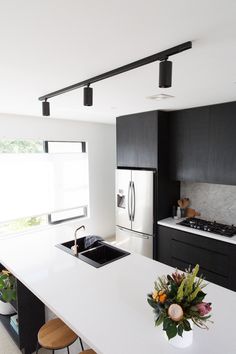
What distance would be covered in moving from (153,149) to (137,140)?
1.10 feet

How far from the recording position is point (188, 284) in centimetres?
129

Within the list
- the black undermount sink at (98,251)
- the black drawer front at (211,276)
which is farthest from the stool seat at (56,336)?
the black drawer front at (211,276)

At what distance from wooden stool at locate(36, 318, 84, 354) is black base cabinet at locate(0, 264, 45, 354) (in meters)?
0.50

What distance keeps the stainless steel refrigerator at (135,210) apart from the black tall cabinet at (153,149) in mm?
106

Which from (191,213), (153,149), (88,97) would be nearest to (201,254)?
(191,213)

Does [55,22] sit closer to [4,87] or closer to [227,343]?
[4,87]

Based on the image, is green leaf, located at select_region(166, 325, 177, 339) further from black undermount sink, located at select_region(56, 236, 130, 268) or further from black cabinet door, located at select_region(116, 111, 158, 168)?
black cabinet door, located at select_region(116, 111, 158, 168)

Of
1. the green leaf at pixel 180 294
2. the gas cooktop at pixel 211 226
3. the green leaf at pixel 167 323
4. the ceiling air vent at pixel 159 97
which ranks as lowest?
the gas cooktop at pixel 211 226

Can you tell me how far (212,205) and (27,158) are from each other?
291cm

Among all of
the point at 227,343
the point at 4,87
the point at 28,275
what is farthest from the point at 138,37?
the point at 28,275

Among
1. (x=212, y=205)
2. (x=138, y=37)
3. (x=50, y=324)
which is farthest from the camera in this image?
(x=212, y=205)

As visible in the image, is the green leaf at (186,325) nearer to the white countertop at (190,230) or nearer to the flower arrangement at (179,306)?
the flower arrangement at (179,306)

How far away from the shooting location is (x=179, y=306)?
1220 millimetres

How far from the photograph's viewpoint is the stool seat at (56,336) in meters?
1.71
